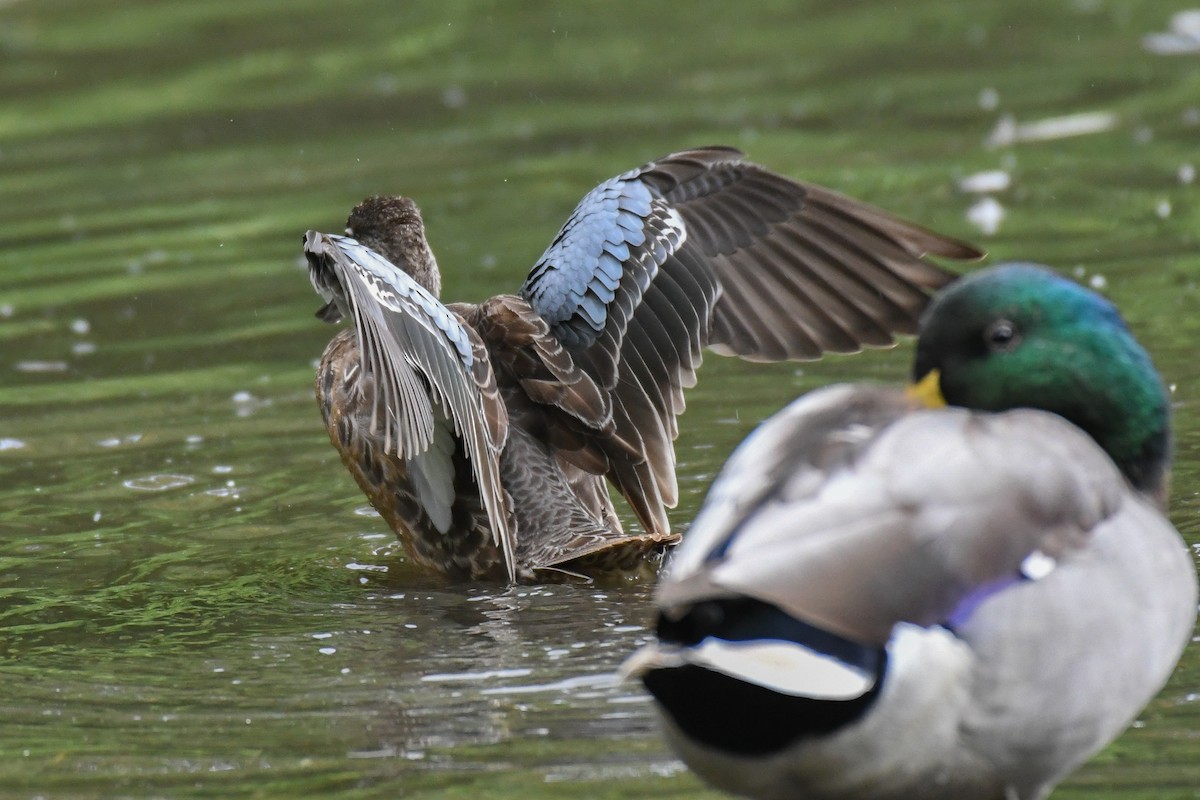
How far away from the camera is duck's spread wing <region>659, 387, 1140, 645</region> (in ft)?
11.5

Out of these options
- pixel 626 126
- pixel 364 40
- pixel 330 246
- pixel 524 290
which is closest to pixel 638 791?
pixel 330 246

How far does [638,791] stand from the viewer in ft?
14.8

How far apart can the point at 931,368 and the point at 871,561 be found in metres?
0.80

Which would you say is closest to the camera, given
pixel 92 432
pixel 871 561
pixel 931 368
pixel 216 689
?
pixel 871 561

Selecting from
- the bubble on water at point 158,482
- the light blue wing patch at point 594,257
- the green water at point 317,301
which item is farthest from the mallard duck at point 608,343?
the bubble on water at point 158,482

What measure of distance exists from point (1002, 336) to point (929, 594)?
0.77 metres

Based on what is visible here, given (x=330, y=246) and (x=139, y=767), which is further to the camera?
(x=330, y=246)

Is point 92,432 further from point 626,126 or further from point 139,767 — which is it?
point 626,126

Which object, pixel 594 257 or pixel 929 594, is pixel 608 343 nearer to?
pixel 594 257

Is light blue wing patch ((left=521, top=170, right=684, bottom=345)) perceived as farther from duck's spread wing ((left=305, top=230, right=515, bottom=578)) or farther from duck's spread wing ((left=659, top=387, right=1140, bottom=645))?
duck's spread wing ((left=659, top=387, right=1140, bottom=645))

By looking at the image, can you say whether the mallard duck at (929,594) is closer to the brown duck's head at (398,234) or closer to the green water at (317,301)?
the green water at (317,301)

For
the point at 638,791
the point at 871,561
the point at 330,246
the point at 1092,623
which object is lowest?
the point at 638,791

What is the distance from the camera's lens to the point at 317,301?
10906 millimetres

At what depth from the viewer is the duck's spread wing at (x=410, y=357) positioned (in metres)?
6.50
